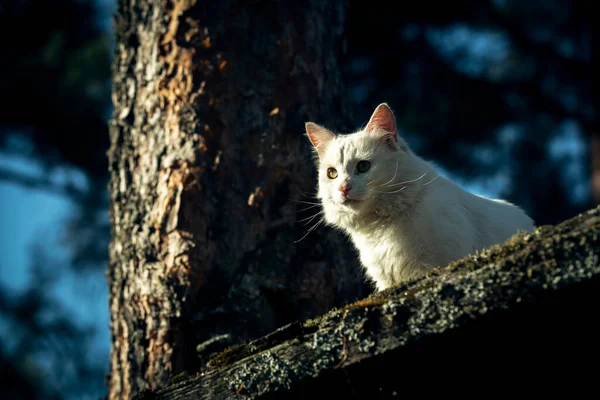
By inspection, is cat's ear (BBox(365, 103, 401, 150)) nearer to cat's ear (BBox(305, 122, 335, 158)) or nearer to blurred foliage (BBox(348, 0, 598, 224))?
cat's ear (BBox(305, 122, 335, 158))

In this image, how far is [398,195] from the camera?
2943 mm

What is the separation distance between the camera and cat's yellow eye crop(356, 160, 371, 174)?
3047 millimetres

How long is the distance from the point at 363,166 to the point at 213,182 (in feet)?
2.42

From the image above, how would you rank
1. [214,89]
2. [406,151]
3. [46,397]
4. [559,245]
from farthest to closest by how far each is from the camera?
[46,397], [214,89], [406,151], [559,245]

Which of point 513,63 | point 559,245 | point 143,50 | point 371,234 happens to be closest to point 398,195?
point 371,234

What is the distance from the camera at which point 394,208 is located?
2.93 m

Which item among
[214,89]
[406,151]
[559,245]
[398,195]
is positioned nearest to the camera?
[559,245]

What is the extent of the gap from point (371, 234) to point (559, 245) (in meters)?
1.40

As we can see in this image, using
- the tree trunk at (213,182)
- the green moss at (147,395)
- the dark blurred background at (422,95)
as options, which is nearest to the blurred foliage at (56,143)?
the dark blurred background at (422,95)

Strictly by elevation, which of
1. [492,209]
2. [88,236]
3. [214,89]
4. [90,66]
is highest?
[90,66]

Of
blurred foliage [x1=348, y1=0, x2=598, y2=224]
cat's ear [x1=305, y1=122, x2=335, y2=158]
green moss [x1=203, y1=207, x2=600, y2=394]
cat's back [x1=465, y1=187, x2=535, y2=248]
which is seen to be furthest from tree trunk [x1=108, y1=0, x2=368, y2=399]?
blurred foliage [x1=348, y1=0, x2=598, y2=224]

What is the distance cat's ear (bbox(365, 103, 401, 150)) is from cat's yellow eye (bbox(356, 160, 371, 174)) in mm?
147

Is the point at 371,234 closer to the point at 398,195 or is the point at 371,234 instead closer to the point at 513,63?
the point at 398,195

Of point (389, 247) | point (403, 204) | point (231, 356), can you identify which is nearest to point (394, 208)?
point (403, 204)
